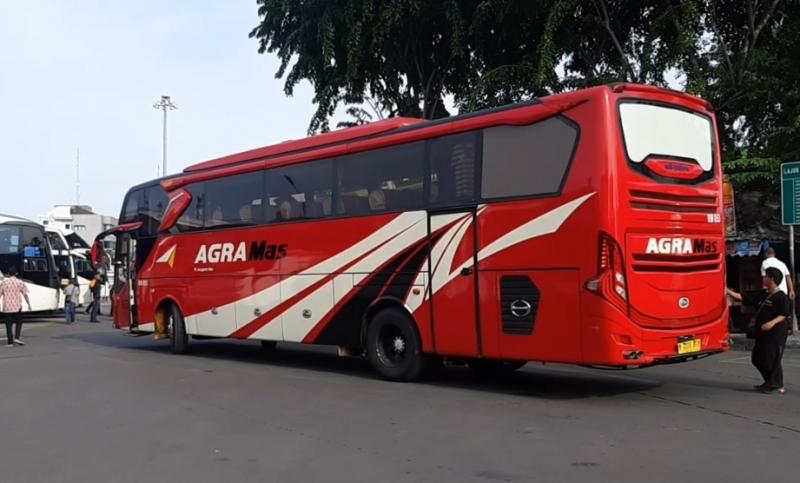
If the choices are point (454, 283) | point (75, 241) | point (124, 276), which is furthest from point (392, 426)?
point (75, 241)

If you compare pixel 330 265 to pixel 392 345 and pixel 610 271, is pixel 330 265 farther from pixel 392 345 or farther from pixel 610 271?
pixel 610 271

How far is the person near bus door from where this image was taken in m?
9.32

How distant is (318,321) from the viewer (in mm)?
11781

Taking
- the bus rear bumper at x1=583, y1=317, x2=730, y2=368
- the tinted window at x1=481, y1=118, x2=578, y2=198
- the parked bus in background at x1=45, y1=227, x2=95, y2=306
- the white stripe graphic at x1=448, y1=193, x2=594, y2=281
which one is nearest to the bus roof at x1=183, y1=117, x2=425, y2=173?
the tinted window at x1=481, y1=118, x2=578, y2=198

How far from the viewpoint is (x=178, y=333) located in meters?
15.0

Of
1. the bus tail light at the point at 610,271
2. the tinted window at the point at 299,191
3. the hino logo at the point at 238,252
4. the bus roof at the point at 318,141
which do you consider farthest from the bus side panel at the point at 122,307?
the bus tail light at the point at 610,271

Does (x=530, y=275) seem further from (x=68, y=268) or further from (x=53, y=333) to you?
(x=68, y=268)

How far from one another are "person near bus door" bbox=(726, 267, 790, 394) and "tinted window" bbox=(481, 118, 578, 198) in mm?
2894

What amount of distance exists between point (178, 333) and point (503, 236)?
27.2ft

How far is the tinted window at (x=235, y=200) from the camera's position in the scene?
1283cm

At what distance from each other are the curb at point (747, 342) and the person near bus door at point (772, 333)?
5.69m

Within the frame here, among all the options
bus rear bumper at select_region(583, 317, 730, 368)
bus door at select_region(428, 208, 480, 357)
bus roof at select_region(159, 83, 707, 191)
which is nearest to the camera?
bus rear bumper at select_region(583, 317, 730, 368)

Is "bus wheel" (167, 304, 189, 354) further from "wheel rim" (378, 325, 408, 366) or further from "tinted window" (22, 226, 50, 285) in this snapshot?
"tinted window" (22, 226, 50, 285)

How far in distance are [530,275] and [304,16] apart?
56.1 ft
